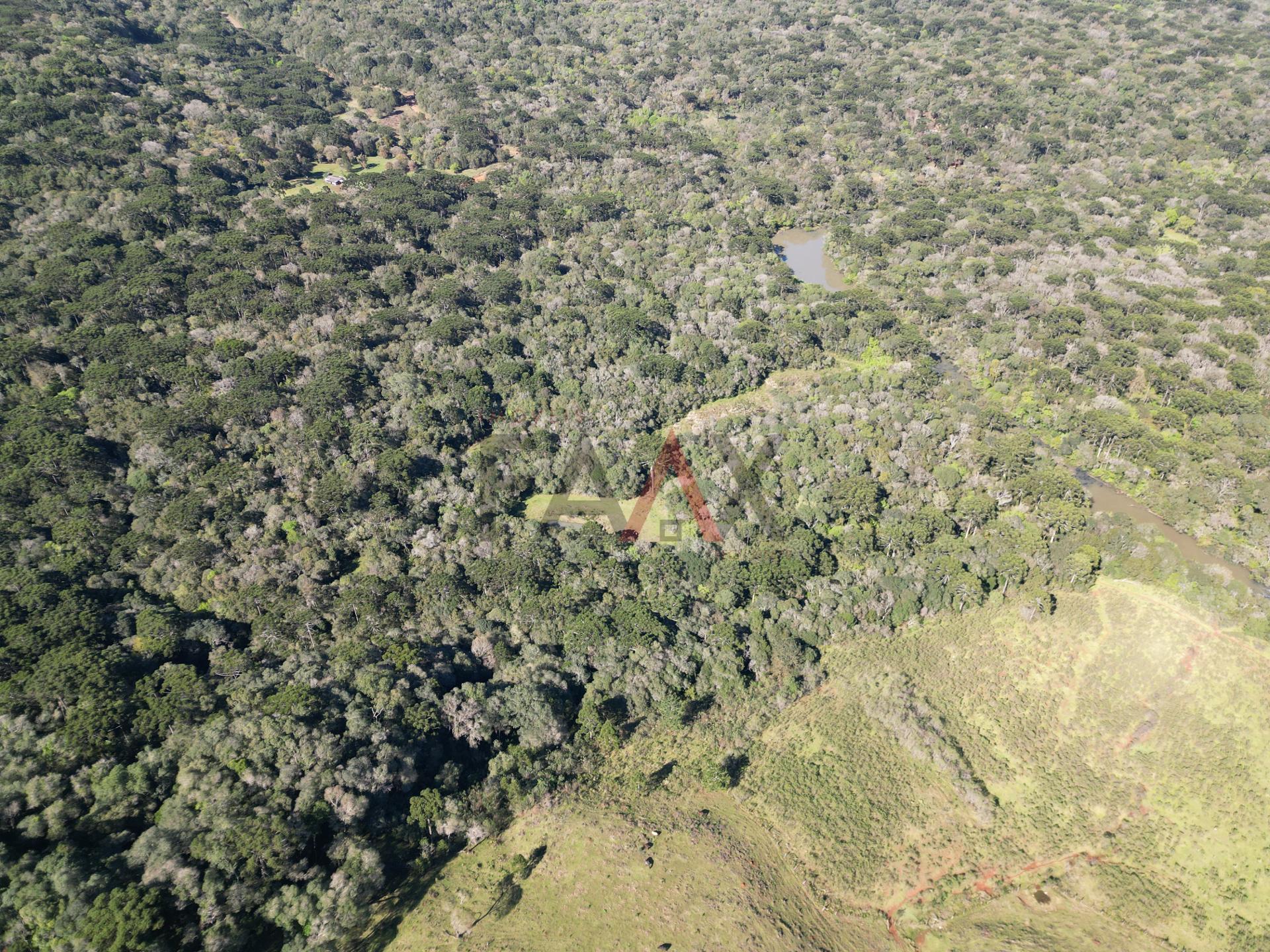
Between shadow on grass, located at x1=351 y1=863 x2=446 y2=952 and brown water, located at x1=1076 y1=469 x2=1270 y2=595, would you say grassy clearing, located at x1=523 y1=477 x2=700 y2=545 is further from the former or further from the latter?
brown water, located at x1=1076 y1=469 x2=1270 y2=595

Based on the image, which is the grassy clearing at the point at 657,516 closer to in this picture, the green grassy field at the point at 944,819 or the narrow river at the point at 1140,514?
the green grassy field at the point at 944,819

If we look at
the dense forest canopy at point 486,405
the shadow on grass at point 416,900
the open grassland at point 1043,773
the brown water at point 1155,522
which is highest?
the dense forest canopy at point 486,405

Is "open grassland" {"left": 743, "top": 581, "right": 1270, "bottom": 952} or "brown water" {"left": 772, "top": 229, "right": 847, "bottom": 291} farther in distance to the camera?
"brown water" {"left": 772, "top": 229, "right": 847, "bottom": 291}

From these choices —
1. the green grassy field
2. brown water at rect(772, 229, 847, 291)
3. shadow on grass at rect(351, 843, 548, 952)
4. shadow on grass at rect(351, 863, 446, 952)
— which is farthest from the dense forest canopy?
the green grassy field

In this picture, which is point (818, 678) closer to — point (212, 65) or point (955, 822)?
point (955, 822)

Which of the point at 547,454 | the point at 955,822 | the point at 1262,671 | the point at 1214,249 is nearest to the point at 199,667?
the point at 547,454

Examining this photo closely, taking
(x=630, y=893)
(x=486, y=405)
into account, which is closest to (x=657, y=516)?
(x=486, y=405)

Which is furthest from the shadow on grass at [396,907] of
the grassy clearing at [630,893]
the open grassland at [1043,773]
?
the open grassland at [1043,773]
